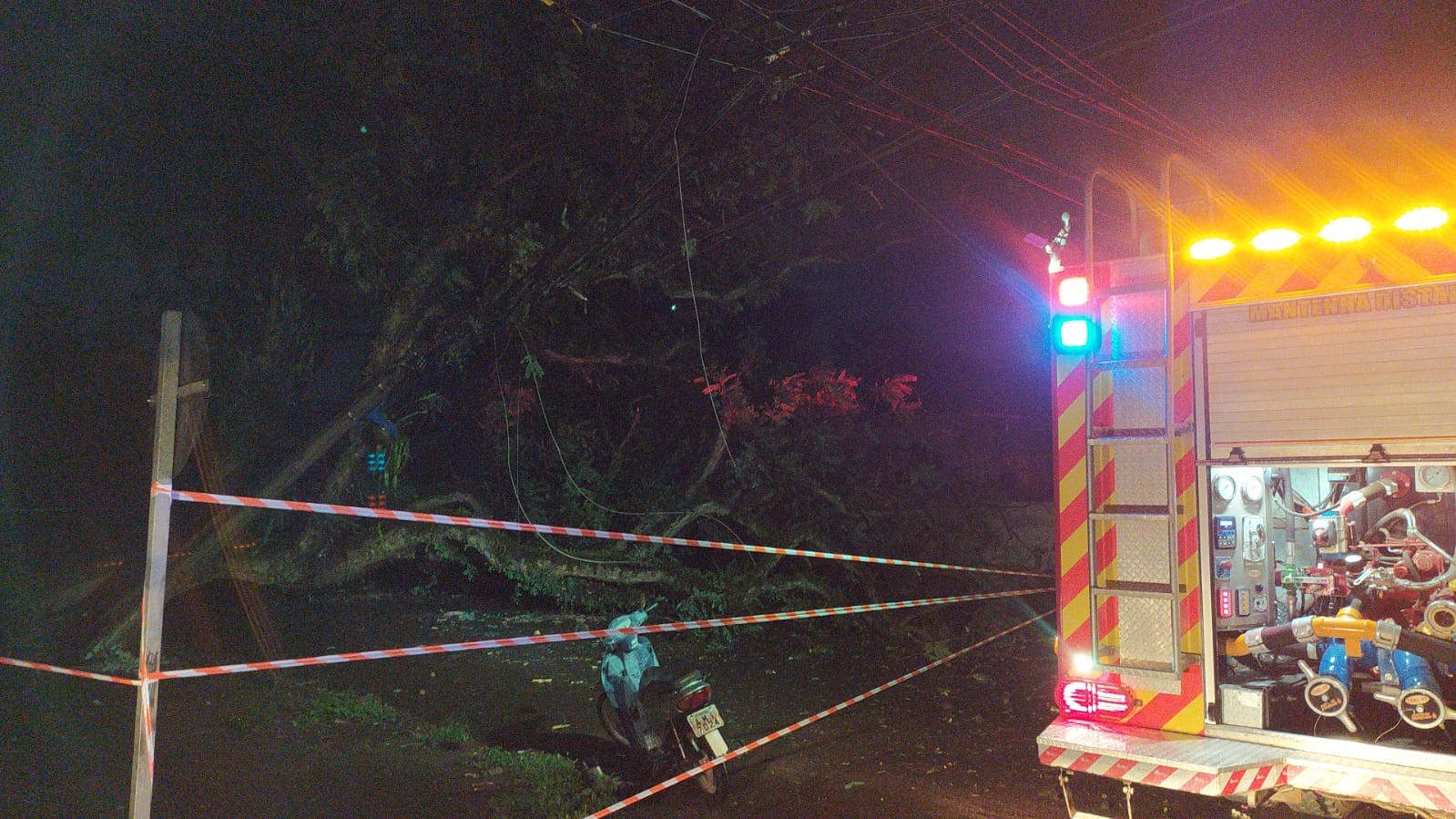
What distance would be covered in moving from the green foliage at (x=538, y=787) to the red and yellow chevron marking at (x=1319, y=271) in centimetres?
392

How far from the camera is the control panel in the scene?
4508 mm

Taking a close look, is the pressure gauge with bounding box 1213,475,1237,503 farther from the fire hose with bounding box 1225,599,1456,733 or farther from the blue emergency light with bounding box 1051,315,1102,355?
the blue emergency light with bounding box 1051,315,1102,355

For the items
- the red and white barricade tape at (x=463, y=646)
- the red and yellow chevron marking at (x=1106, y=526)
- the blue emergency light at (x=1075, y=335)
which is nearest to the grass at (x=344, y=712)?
the red and white barricade tape at (x=463, y=646)

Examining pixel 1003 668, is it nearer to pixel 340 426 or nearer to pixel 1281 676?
pixel 1281 676

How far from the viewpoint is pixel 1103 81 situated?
28.4 ft

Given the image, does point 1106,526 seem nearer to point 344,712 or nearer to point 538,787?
point 538,787

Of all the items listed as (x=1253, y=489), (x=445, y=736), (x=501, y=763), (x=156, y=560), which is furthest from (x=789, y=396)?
(x=156, y=560)

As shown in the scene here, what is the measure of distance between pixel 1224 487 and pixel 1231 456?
834 millimetres

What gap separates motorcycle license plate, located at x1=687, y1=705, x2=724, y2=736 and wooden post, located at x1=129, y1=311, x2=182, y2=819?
287cm

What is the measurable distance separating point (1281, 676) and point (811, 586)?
5.71m

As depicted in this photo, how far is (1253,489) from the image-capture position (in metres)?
4.80

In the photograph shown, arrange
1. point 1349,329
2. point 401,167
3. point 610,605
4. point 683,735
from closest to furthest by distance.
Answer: point 1349,329, point 683,735, point 401,167, point 610,605

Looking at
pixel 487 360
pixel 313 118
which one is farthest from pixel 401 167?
pixel 487 360

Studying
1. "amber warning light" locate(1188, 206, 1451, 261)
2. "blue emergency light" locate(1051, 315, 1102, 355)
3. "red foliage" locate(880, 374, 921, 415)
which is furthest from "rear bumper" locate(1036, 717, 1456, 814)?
"red foliage" locate(880, 374, 921, 415)
